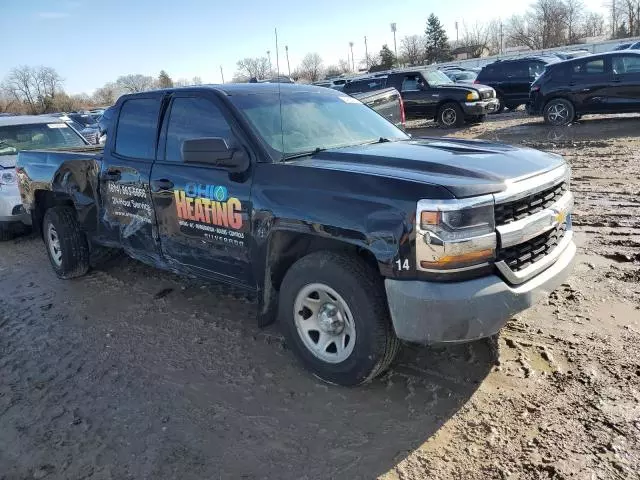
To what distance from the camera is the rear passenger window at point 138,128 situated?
4508mm

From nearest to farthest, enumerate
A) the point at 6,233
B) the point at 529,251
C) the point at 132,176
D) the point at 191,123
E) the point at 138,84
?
the point at 529,251, the point at 191,123, the point at 132,176, the point at 6,233, the point at 138,84

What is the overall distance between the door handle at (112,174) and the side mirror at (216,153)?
133 centimetres

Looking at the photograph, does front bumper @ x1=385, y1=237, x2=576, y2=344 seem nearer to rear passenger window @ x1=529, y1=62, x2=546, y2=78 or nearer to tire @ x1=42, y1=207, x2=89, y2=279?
tire @ x1=42, y1=207, x2=89, y2=279

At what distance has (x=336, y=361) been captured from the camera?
3.33 m

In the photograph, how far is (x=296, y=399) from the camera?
11.0ft

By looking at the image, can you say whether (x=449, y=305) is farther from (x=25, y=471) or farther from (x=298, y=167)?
(x=25, y=471)

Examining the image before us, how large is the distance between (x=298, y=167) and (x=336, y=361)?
4.01ft

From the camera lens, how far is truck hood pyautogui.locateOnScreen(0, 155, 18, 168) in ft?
25.0

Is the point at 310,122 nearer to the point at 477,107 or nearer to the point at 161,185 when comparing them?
the point at 161,185

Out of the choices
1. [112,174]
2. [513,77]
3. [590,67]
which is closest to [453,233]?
[112,174]

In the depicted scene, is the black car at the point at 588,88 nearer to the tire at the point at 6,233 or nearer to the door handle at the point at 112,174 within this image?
the door handle at the point at 112,174

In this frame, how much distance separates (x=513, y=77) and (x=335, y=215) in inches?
697

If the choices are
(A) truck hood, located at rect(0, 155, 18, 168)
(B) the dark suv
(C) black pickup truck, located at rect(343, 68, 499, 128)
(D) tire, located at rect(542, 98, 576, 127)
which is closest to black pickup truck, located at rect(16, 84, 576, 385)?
(A) truck hood, located at rect(0, 155, 18, 168)

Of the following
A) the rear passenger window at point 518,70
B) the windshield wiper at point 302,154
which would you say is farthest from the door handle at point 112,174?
the rear passenger window at point 518,70
